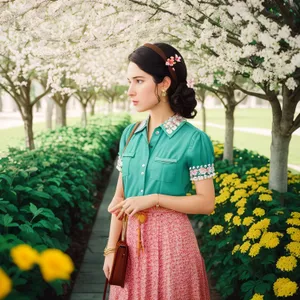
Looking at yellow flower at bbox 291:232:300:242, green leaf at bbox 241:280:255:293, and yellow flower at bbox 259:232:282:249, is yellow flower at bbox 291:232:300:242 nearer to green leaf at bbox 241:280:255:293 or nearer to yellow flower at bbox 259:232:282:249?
yellow flower at bbox 259:232:282:249

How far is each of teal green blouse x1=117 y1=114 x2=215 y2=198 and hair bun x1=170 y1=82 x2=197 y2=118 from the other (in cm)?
5

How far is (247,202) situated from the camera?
365 cm

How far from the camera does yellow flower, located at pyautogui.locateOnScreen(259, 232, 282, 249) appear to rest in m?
2.60

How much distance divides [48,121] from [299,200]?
15570mm

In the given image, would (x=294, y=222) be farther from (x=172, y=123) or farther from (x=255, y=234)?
(x=172, y=123)

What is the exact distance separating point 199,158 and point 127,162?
1.28ft

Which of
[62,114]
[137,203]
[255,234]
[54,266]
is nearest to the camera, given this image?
[54,266]

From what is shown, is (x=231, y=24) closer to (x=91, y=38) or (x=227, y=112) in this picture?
(x=91, y=38)

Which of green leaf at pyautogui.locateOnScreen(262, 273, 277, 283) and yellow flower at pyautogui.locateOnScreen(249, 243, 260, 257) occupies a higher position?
yellow flower at pyautogui.locateOnScreen(249, 243, 260, 257)

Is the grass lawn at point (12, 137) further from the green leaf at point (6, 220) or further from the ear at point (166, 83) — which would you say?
the ear at point (166, 83)

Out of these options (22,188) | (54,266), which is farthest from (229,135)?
(54,266)

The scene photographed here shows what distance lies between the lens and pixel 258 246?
8.65 ft

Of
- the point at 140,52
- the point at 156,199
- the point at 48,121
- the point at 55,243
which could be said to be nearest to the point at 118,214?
the point at 156,199

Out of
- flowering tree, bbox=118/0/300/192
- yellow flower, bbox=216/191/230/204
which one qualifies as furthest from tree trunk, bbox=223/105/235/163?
yellow flower, bbox=216/191/230/204
